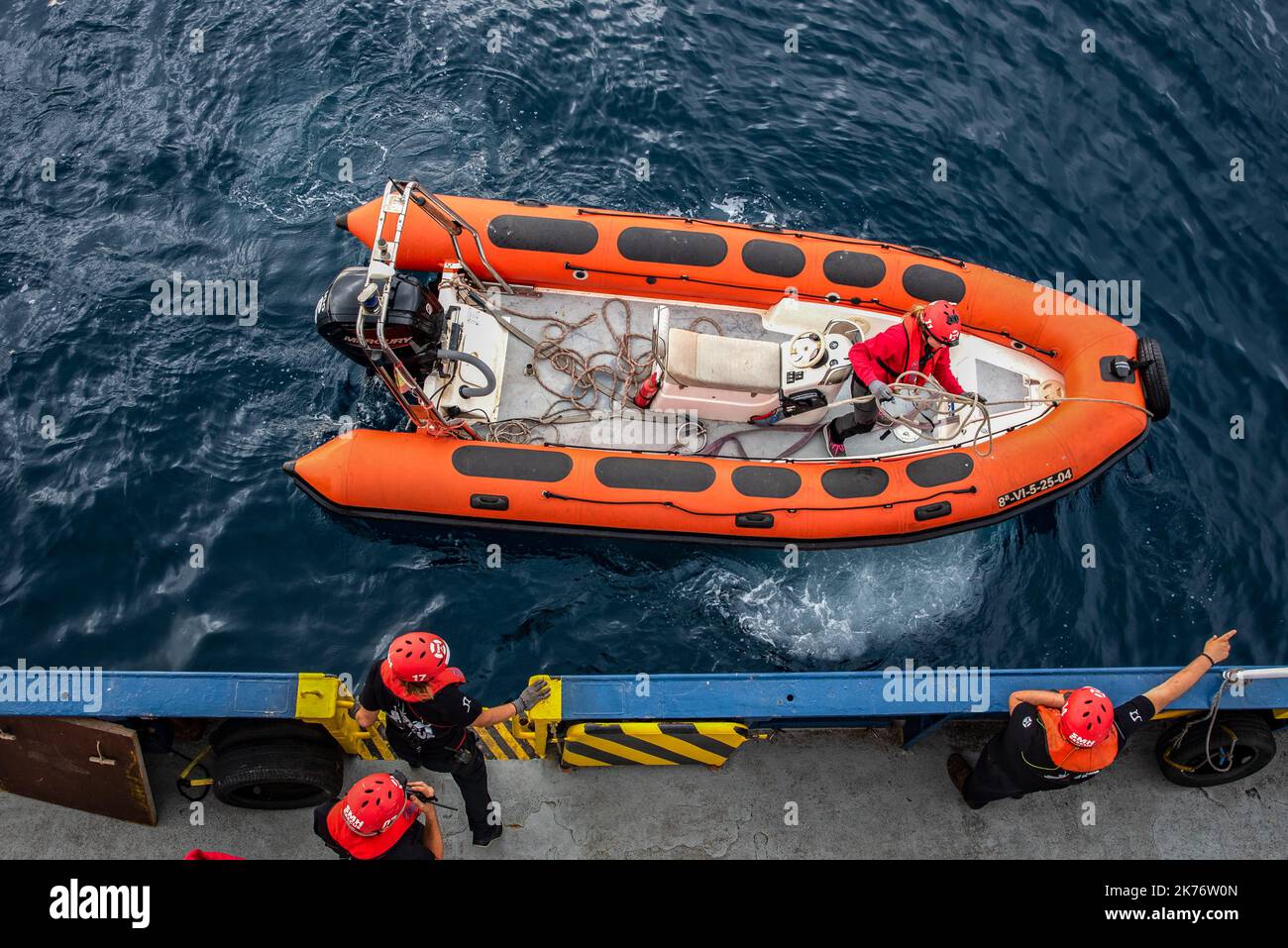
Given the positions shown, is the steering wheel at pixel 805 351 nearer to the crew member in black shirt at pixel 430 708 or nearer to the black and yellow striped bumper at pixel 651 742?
the black and yellow striped bumper at pixel 651 742

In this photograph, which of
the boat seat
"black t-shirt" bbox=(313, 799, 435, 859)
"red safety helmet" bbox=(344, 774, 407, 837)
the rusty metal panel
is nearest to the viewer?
"red safety helmet" bbox=(344, 774, 407, 837)

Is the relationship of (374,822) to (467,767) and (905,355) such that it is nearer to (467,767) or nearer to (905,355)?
(467,767)

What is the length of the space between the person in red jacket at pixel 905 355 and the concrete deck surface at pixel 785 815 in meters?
2.02

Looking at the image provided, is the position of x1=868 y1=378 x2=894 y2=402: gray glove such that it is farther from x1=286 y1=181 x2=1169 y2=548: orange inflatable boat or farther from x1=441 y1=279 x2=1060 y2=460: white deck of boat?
x1=441 y1=279 x2=1060 y2=460: white deck of boat

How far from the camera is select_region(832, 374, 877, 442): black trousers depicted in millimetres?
5918

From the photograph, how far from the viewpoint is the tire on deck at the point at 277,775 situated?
457 centimetres

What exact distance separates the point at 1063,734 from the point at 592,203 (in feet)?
17.9

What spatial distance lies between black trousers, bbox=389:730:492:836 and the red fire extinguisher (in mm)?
2553

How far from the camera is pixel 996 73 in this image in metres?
8.99

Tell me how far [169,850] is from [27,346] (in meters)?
4.08

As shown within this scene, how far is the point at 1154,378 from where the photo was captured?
20.3 ft

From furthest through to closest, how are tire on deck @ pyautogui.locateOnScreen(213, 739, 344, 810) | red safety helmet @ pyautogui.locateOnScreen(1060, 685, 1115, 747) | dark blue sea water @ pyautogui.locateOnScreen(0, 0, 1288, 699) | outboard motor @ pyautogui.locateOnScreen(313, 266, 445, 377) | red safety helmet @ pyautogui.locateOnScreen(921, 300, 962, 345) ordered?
dark blue sea water @ pyautogui.locateOnScreen(0, 0, 1288, 699) → outboard motor @ pyautogui.locateOnScreen(313, 266, 445, 377) → red safety helmet @ pyautogui.locateOnScreen(921, 300, 962, 345) → tire on deck @ pyautogui.locateOnScreen(213, 739, 344, 810) → red safety helmet @ pyautogui.locateOnScreen(1060, 685, 1115, 747)

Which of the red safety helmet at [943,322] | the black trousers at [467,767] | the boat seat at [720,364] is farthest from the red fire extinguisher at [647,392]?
the black trousers at [467,767]

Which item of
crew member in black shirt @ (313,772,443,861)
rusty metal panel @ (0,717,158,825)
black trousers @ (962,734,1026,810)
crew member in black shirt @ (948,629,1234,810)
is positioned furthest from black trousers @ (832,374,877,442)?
rusty metal panel @ (0,717,158,825)
